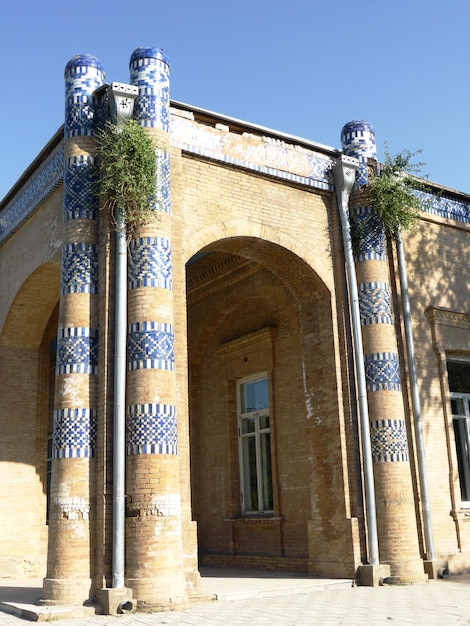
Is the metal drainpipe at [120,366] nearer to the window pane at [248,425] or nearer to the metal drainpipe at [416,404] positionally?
the metal drainpipe at [416,404]

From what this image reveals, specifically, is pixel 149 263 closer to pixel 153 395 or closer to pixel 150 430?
pixel 153 395

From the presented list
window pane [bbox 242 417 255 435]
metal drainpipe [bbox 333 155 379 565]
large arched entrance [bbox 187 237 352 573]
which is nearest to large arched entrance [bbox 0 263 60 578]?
large arched entrance [bbox 187 237 352 573]

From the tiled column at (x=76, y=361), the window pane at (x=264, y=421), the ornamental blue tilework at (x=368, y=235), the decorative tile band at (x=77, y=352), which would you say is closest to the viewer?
the tiled column at (x=76, y=361)

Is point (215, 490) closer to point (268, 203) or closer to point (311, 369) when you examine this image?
point (311, 369)

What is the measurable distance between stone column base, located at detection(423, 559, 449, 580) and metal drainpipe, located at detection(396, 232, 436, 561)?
0.09 metres

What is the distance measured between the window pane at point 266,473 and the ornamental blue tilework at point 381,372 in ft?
9.35

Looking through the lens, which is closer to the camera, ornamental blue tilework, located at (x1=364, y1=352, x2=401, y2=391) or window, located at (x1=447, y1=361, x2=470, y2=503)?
ornamental blue tilework, located at (x1=364, y1=352, x2=401, y2=391)

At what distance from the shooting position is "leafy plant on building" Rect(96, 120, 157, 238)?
9578mm

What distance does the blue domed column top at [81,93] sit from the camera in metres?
10.2

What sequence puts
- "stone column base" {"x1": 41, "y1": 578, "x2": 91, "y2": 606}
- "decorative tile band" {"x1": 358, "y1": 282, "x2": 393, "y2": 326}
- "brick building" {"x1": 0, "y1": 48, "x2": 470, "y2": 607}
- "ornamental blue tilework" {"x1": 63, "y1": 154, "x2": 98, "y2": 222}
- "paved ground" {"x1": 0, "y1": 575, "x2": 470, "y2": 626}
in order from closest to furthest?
"paved ground" {"x1": 0, "y1": 575, "x2": 470, "y2": 626}
"stone column base" {"x1": 41, "y1": 578, "x2": 91, "y2": 606}
"brick building" {"x1": 0, "y1": 48, "x2": 470, "y2": 607}
"ornamental blue tilework" {"x1": 63, "y1": 154, "x2": 98, "y2": 222}
"decorative tile band" {"x1": 358, "y1": 282, "x2": 393, "y2": 326}

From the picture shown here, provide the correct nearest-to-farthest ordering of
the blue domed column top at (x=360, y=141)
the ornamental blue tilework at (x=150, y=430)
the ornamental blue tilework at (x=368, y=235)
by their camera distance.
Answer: the ornamental blue tilework at (x=150, y=430) → the ornamental blue tilework at (x=368, y=235) → the blue domed column top at (x=360, y=141)

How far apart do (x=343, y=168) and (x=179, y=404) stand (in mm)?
5111

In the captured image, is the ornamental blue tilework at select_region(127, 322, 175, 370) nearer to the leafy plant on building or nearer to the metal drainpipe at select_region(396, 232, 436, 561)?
the leafy plant on building

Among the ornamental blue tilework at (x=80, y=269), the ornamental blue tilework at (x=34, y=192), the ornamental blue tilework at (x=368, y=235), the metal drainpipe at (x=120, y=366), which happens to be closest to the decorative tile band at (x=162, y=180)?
the metal drainpipe at (x=120, y=366)
